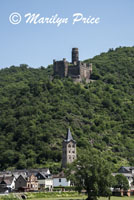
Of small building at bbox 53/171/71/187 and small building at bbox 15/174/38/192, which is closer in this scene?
small building at bbox 15/174/38/192

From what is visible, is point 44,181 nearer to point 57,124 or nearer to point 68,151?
point 68,151

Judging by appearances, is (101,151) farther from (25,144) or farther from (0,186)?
(0,186)

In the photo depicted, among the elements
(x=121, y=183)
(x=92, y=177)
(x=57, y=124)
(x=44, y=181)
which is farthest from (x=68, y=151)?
(x=92, y=177)

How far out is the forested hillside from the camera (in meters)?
156

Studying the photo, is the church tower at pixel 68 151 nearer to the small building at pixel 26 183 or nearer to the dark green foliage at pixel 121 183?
the small building at pixel 26 183

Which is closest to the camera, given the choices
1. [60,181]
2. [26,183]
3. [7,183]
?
[7,183]

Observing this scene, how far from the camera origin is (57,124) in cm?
17225

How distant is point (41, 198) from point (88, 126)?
8662cm

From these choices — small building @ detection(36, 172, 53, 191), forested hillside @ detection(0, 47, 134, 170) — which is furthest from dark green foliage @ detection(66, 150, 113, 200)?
forested hillside @ detection(0, 47, 134, 170)

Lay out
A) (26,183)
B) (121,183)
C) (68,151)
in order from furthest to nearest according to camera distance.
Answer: (68,151)
(26,183)
(121,183)

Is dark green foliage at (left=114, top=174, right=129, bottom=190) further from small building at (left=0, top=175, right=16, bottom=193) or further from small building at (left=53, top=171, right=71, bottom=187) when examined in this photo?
small building at (left=0, top=175, right=16, bottom=193)

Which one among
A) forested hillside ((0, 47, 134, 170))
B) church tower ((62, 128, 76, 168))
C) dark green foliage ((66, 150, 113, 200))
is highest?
forested hillside ((0, 47, 134, 170))

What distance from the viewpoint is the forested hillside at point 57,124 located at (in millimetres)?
156062

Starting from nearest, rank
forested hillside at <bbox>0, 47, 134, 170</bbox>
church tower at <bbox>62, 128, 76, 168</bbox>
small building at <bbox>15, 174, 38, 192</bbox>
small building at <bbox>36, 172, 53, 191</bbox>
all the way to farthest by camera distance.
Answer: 1. small building at <bbox>15, 174, 38, 192</bbox>
2. small building at <bbox>36, 172, 53, 191</bbox>
3. church tower at <bbox>62, 128, 76, 168</bbox>
4. forested hillside at <bbox>0, 47, 134, 170</bbox>
